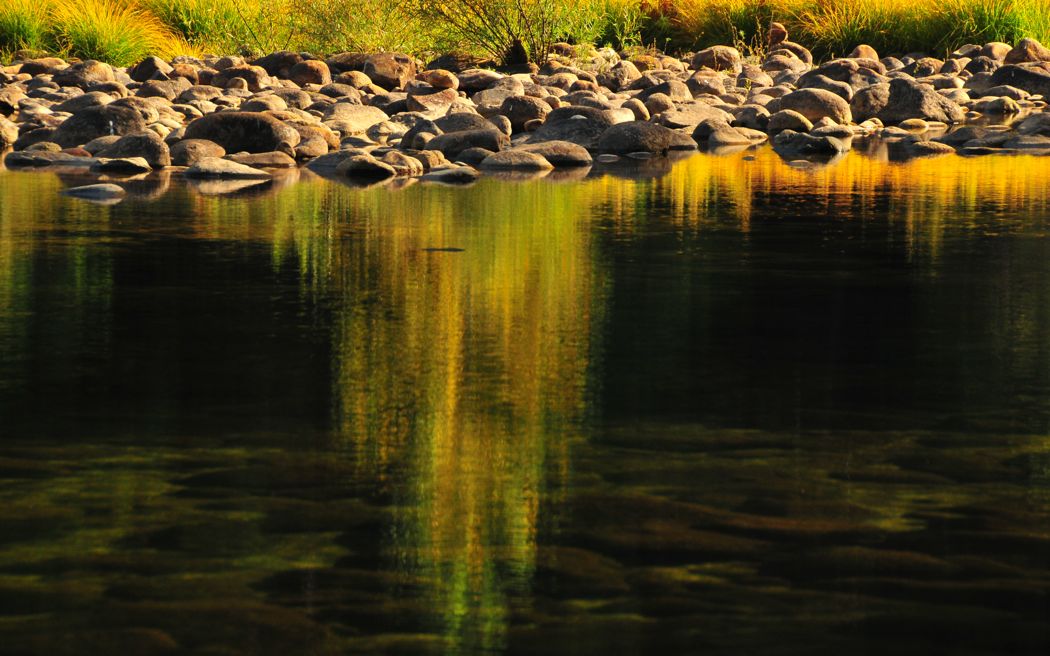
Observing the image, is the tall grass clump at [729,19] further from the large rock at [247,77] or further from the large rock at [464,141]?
the large rock at [464,141]

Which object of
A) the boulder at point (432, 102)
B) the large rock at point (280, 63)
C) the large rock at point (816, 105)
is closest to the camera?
the large rock at point (816, 105)

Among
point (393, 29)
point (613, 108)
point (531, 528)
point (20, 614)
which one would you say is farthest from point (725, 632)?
point (393, 29)

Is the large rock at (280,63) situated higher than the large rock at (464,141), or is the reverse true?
the large rock at (280,63)

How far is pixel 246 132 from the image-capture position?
12.0m

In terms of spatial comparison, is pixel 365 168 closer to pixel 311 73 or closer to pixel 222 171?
pixel 222 171

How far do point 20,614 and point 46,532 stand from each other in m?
0.44

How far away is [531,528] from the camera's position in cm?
313

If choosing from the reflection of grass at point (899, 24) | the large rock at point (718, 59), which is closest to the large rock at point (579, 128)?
the large rock at point (718, 59)

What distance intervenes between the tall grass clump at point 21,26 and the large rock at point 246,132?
9989mm

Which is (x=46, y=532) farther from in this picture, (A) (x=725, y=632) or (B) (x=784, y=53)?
(B) (x=784, y=53)

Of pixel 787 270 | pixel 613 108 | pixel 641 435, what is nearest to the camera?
pixel 641 435

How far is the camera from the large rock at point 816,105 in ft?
50.6

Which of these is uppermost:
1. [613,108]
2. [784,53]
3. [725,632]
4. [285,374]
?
[784,53]

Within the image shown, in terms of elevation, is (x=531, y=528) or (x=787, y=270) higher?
(x=787, y=270)
